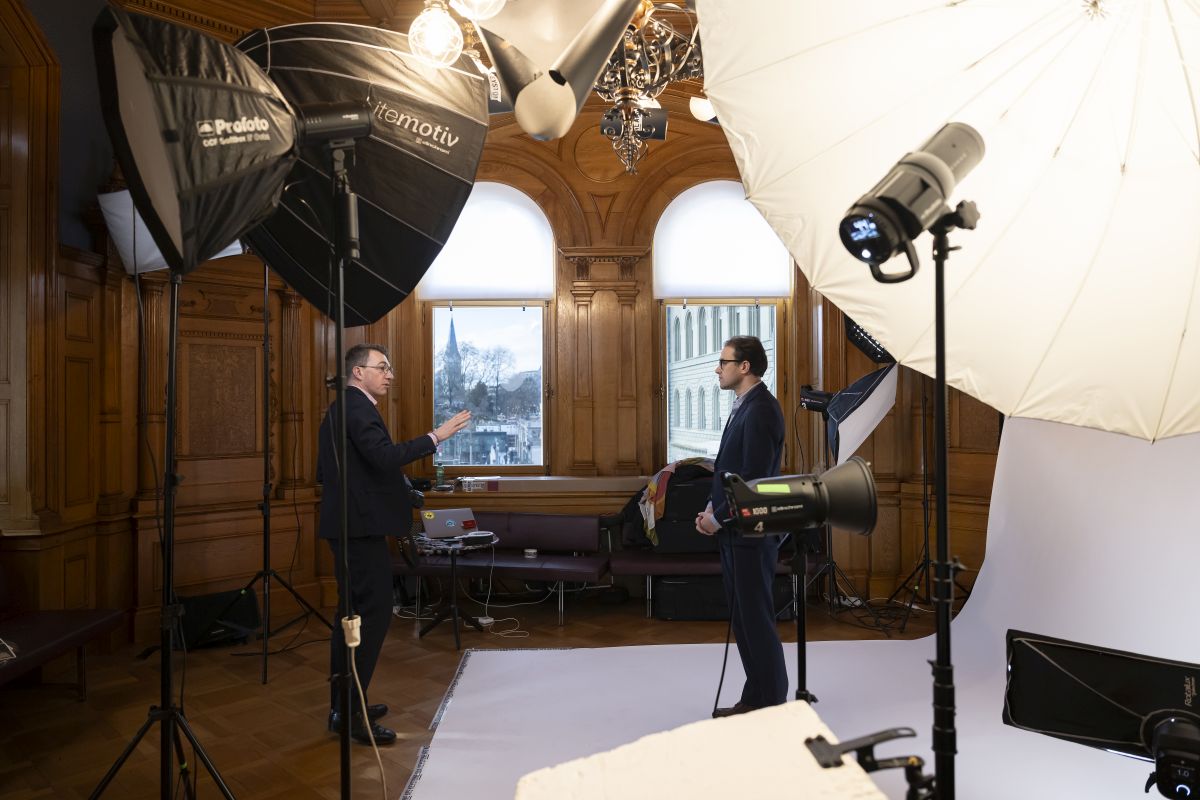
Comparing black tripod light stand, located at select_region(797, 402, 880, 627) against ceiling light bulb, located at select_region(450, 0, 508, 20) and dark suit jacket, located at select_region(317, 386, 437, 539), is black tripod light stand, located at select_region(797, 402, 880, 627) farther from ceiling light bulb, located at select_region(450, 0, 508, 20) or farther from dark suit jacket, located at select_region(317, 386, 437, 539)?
ceiling light bulb, located at select_region(450, 0, 508, 20)

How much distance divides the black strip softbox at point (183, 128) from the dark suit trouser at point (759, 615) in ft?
7.01

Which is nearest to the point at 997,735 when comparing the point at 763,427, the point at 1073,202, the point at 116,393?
the point at 763,427

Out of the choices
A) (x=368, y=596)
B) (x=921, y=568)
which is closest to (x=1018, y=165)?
(x=368, y=596)

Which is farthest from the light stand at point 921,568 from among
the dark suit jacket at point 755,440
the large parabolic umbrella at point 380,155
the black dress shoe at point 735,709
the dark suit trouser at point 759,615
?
the large parabolic umbrella at point 380,155

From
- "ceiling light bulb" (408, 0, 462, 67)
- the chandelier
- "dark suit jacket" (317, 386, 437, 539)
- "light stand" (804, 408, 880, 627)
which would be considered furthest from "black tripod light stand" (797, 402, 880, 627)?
"ceiling light bulb" (408, 0, 462, 67)

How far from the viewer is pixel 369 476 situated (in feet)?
10.1

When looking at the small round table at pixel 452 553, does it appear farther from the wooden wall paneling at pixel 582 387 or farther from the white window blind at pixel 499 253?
the white window blind at pixel 499 253

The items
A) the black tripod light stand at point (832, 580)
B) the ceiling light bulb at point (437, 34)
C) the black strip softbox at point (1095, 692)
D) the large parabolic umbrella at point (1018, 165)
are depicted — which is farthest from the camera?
the black tripod light stand at point (832, 580)

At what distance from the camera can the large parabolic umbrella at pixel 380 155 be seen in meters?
1.83

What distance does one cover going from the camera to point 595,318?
5.57 metres

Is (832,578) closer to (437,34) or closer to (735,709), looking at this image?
(735,709)

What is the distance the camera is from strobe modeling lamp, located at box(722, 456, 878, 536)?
1.58 m

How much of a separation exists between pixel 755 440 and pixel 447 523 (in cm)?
213

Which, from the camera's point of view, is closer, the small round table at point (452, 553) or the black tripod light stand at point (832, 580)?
the small round table at point (452, 553)
